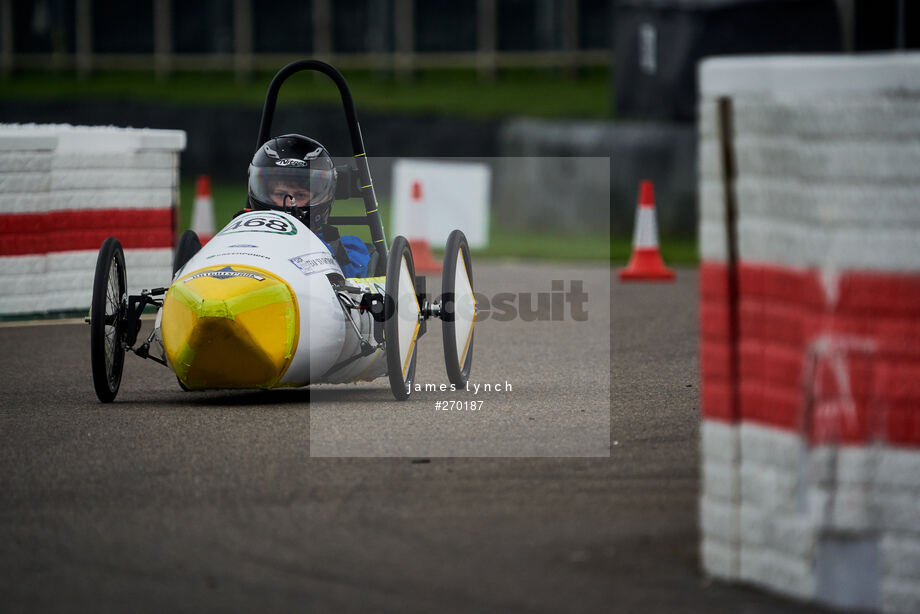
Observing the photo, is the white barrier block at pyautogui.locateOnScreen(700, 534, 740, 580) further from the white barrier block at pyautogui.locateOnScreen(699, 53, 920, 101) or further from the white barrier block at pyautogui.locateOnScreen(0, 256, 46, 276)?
the white barrier block at pyautogui.locateOnScreen(0, 256, 46, 276)

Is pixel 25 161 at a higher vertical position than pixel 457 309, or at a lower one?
higher

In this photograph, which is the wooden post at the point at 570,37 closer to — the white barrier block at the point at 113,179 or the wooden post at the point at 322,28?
the wooden post at the point at 322,28

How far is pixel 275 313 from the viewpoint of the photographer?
7258 millimetres

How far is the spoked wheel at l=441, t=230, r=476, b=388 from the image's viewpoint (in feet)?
25.5

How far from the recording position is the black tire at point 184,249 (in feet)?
26.6

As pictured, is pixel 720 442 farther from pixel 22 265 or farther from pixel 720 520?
pixel 22 265

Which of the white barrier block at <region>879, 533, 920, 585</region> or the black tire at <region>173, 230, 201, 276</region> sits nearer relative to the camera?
the white barrier block at <region>879, 533, 920, 585</region>

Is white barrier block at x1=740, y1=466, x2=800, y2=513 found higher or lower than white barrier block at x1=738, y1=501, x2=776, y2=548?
higher

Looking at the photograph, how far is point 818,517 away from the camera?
421 cm

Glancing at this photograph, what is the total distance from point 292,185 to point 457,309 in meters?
1.04

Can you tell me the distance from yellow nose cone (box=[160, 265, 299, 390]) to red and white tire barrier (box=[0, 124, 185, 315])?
425 centimetres

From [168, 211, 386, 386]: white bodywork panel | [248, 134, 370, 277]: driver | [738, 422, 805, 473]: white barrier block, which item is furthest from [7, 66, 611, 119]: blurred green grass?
[738, 422, 805, 473]: white barrier block

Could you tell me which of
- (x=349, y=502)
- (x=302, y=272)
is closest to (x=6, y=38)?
(x=302, y=272)

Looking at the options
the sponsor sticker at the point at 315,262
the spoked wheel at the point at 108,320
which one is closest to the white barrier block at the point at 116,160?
the spoked wheel at the point at 108,320
